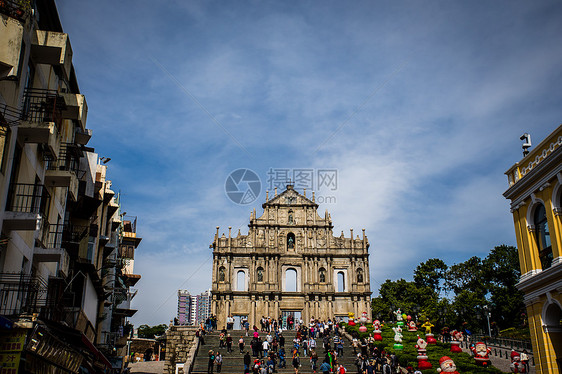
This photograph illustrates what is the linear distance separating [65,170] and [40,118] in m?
Answer: 4.51

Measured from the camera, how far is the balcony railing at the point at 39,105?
50.0 ft

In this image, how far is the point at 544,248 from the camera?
2036 cm

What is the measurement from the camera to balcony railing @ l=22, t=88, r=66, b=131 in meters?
15.2

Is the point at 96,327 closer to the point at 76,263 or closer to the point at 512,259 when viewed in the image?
the point at 76,263

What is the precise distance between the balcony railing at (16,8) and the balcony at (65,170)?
5471 mm

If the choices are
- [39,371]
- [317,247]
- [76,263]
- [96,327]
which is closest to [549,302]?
[39,371]

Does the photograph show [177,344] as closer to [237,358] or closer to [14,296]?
[237,358]

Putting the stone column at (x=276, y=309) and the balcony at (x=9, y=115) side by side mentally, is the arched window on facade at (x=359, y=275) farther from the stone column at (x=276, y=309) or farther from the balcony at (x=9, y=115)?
the balcony at (x=9, y=115)

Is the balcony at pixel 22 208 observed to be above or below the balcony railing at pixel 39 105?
below

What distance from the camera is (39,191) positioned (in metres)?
16.0

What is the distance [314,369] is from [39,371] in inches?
701

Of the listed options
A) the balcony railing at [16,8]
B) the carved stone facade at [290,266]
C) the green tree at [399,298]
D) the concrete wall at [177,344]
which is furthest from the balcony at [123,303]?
the green tree at [399,298]

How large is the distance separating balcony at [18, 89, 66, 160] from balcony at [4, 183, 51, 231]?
137 cm

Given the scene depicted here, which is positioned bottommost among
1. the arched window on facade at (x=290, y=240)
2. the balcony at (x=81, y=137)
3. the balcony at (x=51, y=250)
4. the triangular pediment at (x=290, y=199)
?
the balcony at (x=51, y=250)
